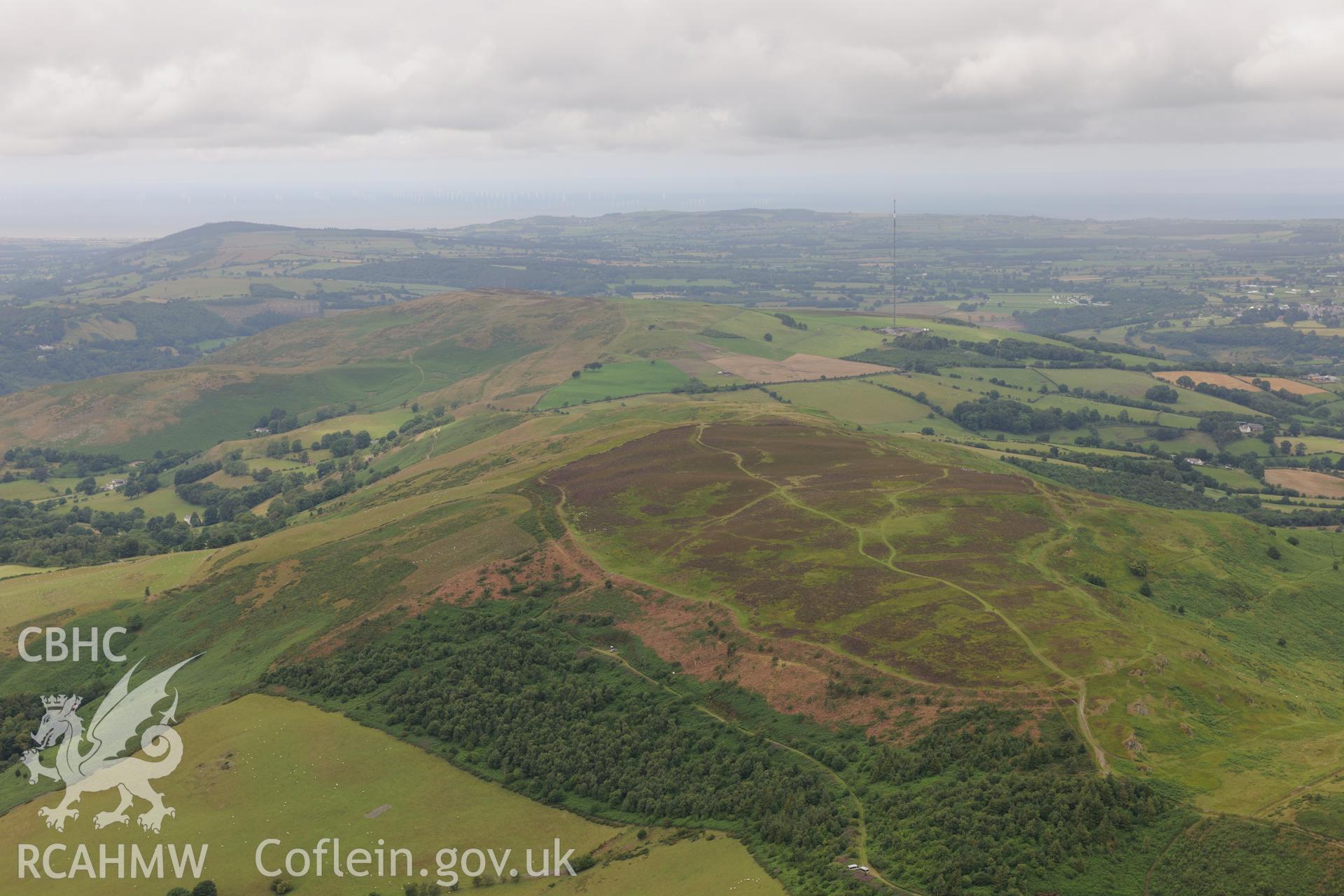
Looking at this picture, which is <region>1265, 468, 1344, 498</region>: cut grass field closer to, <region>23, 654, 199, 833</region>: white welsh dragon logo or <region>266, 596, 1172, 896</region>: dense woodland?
<region>266, 596, 1172, 896</region>: dense woodland

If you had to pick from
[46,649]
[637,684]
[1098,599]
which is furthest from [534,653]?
[46,649]

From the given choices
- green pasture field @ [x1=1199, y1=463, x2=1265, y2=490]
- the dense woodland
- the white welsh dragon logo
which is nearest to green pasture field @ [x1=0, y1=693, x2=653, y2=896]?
the white welsh dragon logo

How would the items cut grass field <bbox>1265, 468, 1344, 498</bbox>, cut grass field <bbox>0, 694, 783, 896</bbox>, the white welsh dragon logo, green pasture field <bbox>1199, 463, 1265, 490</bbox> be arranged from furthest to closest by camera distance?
1. green pasture field <bbox>1199, 463, 1265, 490</bbox>
2. cut grass field <bbox>1265, 468, 1344, 498</bbox>
3. the white welsh dragon logo
4. cut grass field <bbox>0, 694, 783, 896</bbox>

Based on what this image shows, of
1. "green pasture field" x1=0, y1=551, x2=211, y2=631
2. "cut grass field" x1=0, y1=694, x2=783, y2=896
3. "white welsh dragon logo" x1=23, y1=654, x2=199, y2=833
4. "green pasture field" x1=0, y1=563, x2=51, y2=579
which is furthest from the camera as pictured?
"green pasture field" x1=0, y1=563, x2=51, y2=579

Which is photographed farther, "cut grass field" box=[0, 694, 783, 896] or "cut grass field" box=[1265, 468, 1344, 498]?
"cut grass field" box=[1265, 468, 1344, 498]

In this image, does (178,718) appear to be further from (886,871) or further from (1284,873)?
(1284,873)

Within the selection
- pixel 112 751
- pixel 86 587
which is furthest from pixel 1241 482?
pixel 86 587
